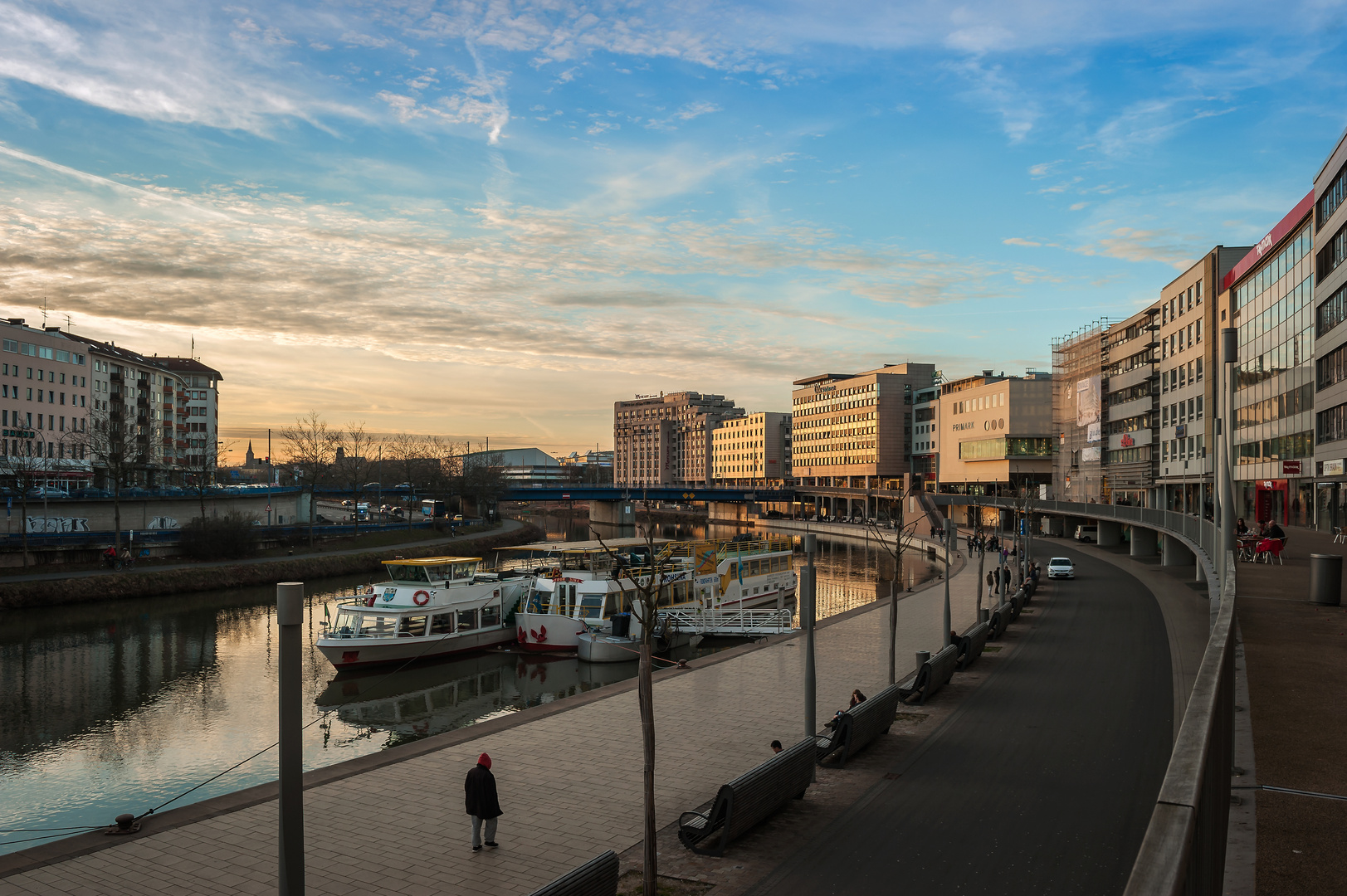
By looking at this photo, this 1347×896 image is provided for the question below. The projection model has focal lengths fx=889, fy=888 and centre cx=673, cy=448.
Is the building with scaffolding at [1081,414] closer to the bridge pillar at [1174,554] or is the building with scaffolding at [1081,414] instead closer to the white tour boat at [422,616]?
the bridge pillar at [1174,554]

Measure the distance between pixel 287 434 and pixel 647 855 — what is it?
102 meters

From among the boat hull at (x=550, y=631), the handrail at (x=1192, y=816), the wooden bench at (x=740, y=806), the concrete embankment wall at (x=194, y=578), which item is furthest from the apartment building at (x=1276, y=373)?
the concrete embankment wall at (x=194, y=578)

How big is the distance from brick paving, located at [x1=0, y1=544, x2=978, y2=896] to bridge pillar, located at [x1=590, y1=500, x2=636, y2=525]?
113 m

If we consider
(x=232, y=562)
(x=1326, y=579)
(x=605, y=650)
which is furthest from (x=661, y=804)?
→ (x=232, y=562)

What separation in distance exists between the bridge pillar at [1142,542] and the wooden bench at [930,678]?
4945 cm

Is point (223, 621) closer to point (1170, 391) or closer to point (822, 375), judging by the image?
point (1170, 391)

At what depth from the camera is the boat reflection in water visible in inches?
1097

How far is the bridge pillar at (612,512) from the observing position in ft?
456

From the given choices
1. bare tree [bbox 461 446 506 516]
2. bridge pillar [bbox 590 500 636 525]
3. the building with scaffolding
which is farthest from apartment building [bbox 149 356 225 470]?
the building with scaffolding

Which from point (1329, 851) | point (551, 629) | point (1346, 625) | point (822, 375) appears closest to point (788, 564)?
point (551, 629)

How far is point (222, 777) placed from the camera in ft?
69.7

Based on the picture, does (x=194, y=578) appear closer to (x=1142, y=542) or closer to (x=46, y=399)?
(x=46, y=399)

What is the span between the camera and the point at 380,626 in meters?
36.1

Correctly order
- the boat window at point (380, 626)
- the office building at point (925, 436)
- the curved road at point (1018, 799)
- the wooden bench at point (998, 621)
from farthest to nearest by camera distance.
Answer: the office building at point (925, 436) < the boat window at point (380, 626) < the wooden bench at point (998, 621) < the curved road at point (1018, 799)
